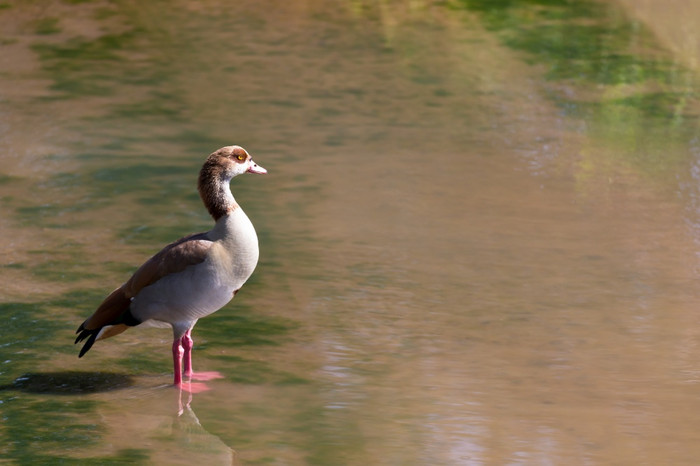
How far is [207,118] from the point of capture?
512 inches

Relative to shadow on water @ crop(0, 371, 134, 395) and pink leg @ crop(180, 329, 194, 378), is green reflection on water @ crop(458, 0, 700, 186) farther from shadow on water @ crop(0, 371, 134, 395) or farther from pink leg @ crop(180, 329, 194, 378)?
shadow on water @ crop(0, 371, 134, 395)

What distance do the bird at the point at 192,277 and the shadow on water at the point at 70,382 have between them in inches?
11.1

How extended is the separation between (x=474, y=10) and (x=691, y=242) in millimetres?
9078

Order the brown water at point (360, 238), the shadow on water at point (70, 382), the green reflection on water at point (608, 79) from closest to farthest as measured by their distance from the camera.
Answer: the brown water at point (360, 238) → the shadow on water at point (70, 382) → the green reflection on water at point (608, 79)

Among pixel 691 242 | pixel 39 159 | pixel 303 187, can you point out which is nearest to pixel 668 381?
pixel 691 242

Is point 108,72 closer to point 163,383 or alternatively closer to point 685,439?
point 163,383

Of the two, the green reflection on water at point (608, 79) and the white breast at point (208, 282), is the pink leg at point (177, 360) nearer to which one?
the white breast at point (208, 282)

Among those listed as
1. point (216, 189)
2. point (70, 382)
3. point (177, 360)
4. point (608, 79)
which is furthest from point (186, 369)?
point (608, 79)

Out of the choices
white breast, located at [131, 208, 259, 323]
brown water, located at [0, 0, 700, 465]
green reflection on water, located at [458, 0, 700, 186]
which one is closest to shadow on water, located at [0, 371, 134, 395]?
brown water, located at [0, 0, 700, 465]

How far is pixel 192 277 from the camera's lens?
6.56 m

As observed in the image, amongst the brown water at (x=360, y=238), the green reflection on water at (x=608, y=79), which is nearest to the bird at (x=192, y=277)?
the brown water at (x=360, y=238)

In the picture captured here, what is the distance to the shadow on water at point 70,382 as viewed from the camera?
685cm

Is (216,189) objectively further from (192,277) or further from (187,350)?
(187,350)

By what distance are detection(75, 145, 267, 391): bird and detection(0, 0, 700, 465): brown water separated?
0.42m
